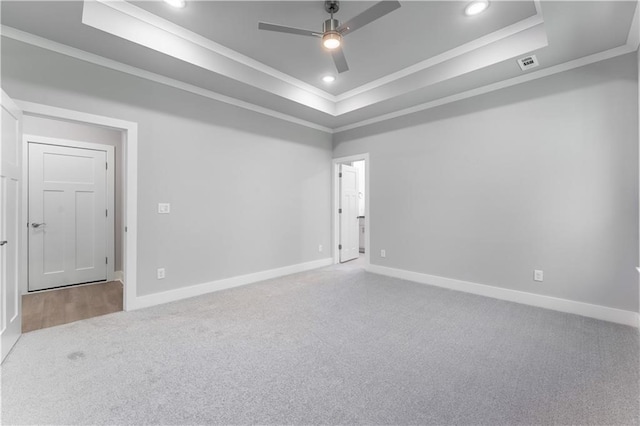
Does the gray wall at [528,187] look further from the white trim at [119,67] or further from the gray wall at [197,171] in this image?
the white trim at [119,67]

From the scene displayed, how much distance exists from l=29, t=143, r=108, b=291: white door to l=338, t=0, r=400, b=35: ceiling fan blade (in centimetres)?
425

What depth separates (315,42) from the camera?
3.04 meters

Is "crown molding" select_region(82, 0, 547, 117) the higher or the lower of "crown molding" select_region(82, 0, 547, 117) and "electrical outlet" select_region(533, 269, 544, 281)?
the higher

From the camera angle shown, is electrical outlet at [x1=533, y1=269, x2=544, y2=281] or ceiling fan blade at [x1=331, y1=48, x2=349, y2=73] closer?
ceiling fan blade at [x1=331, y1=48, x2=349, y2=73]

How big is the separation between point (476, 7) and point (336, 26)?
133cm

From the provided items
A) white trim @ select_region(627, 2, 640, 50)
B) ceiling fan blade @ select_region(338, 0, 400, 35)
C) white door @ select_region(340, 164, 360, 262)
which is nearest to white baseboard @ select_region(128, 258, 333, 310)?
white door @ select_region(340, 164, 360, 262)

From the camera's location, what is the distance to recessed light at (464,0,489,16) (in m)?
2.47

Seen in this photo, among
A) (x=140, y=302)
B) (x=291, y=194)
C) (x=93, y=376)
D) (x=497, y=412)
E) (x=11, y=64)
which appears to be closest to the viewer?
(x=497, y=412)

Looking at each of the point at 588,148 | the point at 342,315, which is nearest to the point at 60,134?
the point at 342,315

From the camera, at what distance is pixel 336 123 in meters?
5.15

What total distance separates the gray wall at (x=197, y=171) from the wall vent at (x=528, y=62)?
10.5 feet

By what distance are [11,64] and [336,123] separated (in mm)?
4064

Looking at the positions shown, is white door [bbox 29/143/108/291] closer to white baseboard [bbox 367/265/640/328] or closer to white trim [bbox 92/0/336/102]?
white trim [bbox 92/0/336/102]

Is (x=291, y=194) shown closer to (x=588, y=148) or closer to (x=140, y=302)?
(x=140, y=302)
